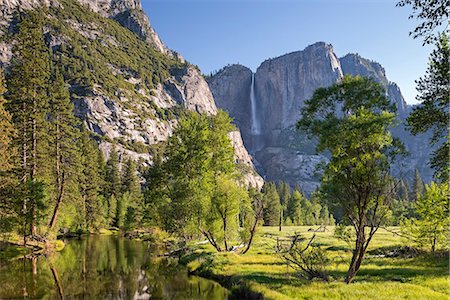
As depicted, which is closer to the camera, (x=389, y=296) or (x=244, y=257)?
(x=389, y=296)

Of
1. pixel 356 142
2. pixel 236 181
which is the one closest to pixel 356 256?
pixel 356 142

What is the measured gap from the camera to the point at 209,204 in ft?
113

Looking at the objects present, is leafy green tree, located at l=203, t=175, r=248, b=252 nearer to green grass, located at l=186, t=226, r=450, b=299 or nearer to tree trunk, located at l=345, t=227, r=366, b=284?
green grass, located at l=186, t=226, r=450, b=299

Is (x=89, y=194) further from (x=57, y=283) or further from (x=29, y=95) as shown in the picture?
(x=57, y=283)

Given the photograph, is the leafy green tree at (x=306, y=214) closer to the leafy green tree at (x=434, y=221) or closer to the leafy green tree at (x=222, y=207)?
the leafy green tree at (x=222, y=207)

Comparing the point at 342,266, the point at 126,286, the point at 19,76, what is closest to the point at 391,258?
the point at 342,266

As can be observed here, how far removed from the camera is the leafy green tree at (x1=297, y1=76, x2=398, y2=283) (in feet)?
59.9

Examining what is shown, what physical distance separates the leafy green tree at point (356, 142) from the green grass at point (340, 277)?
205 cm

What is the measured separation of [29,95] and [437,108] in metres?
45.3

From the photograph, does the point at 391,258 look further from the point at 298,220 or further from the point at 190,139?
the point at 298,220

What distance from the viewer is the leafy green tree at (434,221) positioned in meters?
25.8

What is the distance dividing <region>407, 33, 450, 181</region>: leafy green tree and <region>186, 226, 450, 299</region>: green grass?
6.05 metres

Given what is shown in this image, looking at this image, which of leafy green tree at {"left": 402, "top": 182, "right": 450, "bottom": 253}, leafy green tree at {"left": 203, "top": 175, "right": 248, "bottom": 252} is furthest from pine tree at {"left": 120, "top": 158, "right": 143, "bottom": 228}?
leafy green tree at {"left": 402, "top": 182, "right": 450, "bottom": 253}

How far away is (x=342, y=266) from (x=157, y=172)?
99.7ft
